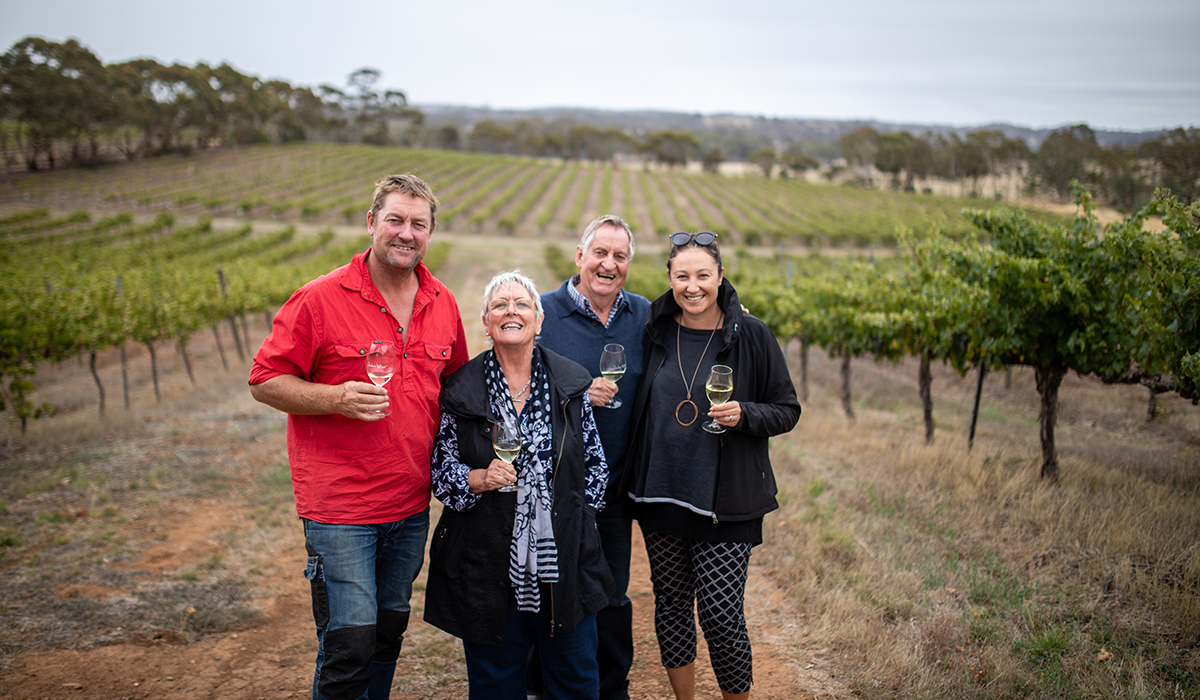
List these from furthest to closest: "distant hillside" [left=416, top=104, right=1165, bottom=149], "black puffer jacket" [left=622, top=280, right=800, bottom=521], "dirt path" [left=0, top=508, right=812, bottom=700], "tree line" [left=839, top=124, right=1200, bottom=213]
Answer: "distant hillside" [left=416, top=104, right=1165, bottom=149]
"tree line" [left=839, top=124, right=1200, bottom=213]
"dirt path" [left=0, top=508, right=812, bottom=700]
"black puffer jacket" [left=622, top=280, right=800, bottom=521]

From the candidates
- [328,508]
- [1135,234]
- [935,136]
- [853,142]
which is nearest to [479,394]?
[328,508]

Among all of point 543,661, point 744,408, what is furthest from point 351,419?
point 744,408

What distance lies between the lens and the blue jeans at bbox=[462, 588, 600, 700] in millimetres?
2303

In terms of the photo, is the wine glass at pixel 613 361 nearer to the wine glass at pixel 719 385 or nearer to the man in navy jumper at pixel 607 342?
the man in navy jumper at pixel 607 342

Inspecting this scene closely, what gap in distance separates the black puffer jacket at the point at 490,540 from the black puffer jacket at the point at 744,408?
40 centimetres

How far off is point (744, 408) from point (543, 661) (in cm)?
125

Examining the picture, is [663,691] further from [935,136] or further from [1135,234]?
[935,136]

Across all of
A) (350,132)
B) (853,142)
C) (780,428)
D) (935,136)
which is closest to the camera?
(780,428)

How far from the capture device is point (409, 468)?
230 centimetres

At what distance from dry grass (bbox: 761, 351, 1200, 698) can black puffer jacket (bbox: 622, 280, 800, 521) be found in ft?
4.37

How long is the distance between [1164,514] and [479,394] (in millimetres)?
4880

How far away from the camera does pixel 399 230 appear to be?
2.27m

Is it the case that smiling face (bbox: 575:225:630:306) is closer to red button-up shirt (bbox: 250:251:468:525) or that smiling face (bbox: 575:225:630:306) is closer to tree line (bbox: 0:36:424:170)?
red button-up shirt (bbox: 250:251:468:525)

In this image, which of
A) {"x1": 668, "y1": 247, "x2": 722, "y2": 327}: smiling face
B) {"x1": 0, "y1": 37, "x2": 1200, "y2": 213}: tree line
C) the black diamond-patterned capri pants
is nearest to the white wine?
{"x1": 668, "y1": 247, "x2": 722, "y2": 327}: smiling face
